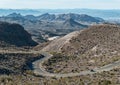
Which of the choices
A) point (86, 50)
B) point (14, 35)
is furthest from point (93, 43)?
point (14, 35)

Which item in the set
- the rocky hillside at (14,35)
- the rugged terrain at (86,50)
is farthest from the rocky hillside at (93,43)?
the rocky hillside at (14,35)

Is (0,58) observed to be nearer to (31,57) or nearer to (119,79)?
(31,57)

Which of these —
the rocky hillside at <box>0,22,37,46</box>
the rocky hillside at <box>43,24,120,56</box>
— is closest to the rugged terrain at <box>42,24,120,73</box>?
the rocky hillside at <box>43,24,120,56</box>

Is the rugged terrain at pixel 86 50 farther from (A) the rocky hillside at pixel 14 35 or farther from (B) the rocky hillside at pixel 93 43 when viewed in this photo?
(A) the rocky hillside at pixel 14 35

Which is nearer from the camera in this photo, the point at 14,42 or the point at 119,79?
the point at 119,79

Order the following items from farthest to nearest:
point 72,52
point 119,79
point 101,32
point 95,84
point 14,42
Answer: point 14,42
point 101,32
point 72,52
point 119,79
point 95,84

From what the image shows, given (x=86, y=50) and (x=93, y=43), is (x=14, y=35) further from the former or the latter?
(x=86, y=50)

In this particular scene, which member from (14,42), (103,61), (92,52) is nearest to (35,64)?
(103,61)

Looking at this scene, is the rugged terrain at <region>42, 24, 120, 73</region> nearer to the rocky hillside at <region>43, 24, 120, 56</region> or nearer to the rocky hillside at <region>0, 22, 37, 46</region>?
the rocky hillside at <region>43, 24, 120, 56</region>
